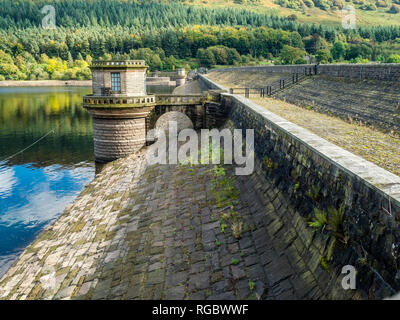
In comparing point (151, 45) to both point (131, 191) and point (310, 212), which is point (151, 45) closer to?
point (131, 191)

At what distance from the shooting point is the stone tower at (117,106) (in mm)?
24891

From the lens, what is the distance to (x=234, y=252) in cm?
871

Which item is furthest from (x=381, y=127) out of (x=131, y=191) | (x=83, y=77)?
(x=83, y=77)

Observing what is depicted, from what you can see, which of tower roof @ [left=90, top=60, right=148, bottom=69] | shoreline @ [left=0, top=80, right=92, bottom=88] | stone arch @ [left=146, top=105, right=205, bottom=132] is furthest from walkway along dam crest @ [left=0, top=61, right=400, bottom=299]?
shoreline @ [left=0, top=80, right=92, bottom=88]

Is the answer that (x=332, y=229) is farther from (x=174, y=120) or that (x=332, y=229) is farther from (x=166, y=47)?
(x=166, y=47)

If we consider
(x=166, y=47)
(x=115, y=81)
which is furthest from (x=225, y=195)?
(x=166, y=47)

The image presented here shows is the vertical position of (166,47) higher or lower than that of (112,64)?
higher

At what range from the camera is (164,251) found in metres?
10.3

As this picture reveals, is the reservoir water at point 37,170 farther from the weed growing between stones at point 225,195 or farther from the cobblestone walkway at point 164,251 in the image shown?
the weed growing between stones at point 225,195

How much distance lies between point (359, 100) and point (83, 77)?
374ft

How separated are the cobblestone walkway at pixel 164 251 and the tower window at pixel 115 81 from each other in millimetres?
10416

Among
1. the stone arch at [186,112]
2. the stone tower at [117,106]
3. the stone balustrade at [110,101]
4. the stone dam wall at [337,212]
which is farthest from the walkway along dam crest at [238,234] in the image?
the stone arch at [186,112]

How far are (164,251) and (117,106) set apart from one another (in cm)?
1645

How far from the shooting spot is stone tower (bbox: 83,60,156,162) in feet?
81.7
